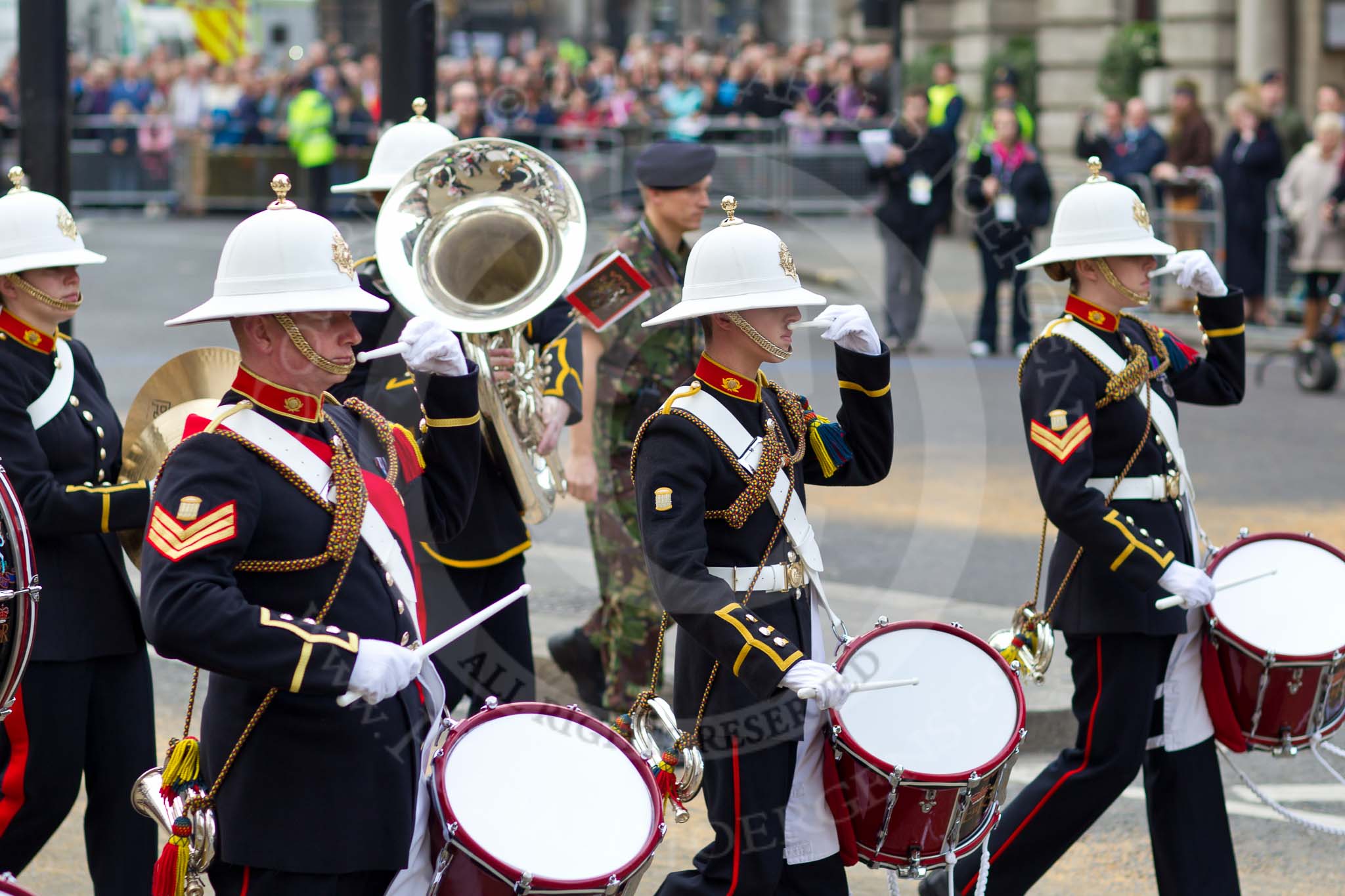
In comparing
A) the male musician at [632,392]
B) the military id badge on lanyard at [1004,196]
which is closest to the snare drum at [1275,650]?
the male musician at [632,392]

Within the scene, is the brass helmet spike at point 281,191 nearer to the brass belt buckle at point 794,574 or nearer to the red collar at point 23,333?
the red collar at point 23,333

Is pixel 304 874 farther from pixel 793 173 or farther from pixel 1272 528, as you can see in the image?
pixel 793 173

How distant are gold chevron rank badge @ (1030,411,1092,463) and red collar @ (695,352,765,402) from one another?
37.5 inches

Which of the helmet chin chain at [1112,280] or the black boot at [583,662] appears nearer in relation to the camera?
the helmet chin chain at [1112,280]

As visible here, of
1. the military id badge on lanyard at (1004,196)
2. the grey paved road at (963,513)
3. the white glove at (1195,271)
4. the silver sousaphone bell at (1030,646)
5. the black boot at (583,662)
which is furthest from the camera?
the military id badge on lanyard at (1004,196)

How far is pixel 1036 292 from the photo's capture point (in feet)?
58.1

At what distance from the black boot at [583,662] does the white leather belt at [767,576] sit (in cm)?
269

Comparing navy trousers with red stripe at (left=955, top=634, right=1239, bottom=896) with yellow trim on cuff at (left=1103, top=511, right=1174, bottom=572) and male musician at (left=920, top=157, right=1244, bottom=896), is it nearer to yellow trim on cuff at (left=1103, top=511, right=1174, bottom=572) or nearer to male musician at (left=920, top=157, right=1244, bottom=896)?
male musician at (left=920, top=157, right=1244, bottom=896)

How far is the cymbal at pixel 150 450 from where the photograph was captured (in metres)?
4.64

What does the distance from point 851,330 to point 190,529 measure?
1.62 m

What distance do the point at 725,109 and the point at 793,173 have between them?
5.08ft

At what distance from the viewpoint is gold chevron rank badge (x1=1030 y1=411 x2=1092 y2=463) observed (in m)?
4.76

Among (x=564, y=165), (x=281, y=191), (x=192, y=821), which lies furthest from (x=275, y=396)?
(x=564, y=165)

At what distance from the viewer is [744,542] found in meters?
4.13
